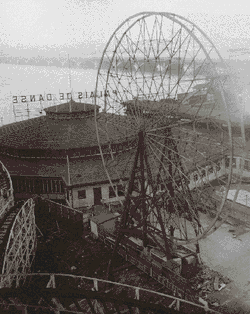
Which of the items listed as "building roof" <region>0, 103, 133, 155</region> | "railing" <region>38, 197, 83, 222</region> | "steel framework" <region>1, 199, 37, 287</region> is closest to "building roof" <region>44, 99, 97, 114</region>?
"building roof" <region>0, 103, 133, 155</region>

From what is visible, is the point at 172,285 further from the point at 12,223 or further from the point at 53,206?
the point at 53,206

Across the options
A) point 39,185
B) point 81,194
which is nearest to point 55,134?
point 39,185

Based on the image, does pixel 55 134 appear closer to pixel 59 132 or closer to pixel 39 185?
pixel 59 132

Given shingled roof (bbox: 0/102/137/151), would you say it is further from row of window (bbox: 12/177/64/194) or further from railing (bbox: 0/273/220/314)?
railing (bbox: 0/273/220/314)

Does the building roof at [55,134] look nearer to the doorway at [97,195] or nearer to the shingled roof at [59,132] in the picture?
the shingled roof at [59,132]

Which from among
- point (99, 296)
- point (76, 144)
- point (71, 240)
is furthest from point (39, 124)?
point (99, 296)
